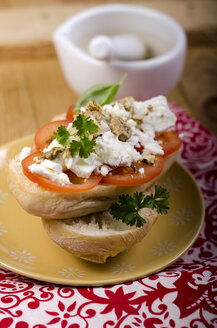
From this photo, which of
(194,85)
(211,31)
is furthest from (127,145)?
(211,31)

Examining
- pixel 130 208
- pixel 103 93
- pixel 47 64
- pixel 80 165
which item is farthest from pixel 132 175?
Answer: pixel 47 64

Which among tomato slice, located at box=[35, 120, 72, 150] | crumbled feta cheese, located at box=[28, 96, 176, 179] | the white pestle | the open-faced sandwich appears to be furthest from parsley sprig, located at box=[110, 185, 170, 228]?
the white pestle

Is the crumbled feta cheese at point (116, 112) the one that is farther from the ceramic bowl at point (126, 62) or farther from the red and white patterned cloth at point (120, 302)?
the ceramic bowl at point (126, 62)

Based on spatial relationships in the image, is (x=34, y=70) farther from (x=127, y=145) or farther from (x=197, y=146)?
(x=127, y=145)

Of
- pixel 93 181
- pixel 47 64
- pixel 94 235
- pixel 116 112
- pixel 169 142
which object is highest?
pixel 116 112

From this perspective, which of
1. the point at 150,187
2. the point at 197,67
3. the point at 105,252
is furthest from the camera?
the point at 197,67

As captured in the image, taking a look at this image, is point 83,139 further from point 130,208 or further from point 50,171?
point 130,208

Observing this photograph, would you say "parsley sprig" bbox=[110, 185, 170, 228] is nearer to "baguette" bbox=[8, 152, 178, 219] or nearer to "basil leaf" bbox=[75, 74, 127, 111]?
"baguette" bbox=[8, 152, 178, 219]
